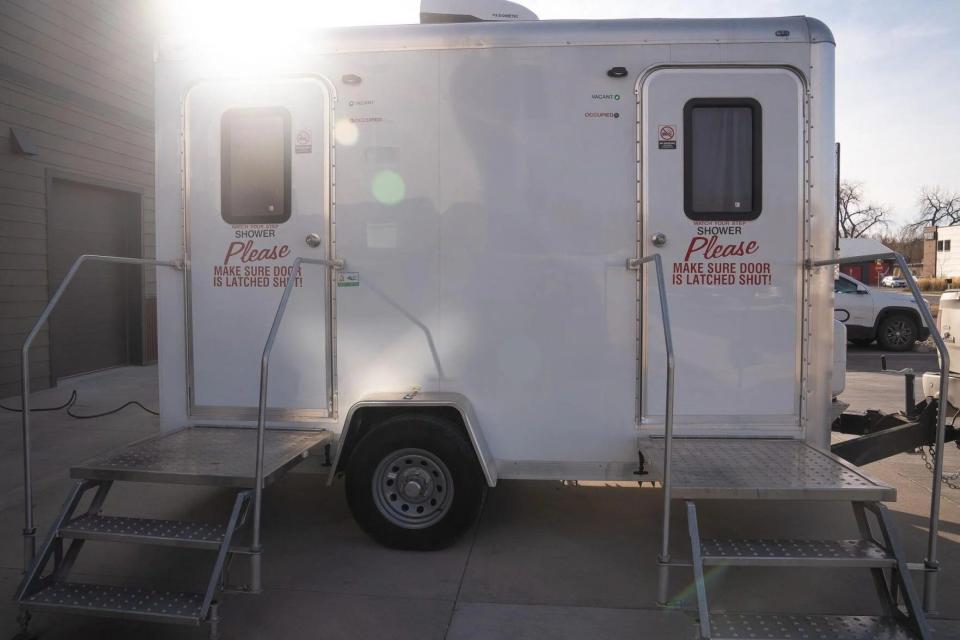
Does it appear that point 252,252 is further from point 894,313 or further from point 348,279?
point 894,313

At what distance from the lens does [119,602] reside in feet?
10.3

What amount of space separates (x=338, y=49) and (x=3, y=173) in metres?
5.99

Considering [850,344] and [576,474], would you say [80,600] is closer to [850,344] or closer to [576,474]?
[576,474]

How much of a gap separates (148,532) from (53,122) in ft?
24.4

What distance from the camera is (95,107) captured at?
31.4ft

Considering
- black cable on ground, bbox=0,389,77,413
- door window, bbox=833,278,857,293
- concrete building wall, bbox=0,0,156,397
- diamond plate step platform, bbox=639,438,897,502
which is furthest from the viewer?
door window, bbox=833,278,857,293

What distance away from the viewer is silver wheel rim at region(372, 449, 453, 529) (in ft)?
13.2

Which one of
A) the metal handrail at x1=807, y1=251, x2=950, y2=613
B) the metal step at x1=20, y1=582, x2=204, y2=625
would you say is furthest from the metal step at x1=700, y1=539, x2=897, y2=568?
the metal step at x1=20, y1=582, x2=204, y2=625

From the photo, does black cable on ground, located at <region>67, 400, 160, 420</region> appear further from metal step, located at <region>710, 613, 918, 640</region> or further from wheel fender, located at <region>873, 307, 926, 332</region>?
wheel fender, located at <region>873, 307, 926, 332</region>

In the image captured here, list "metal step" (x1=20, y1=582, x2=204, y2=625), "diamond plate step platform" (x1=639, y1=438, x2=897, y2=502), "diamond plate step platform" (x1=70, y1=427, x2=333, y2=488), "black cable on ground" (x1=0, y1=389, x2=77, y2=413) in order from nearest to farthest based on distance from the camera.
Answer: "metal step" (x1=20, y1=582, x2=204, y2=625)
"diamond plate step platform" (x1=639, y1=438, x2=897, y2=502)
"diamond plate step platform" (x1=70, y1=427, x2=333, y2=488)
"black cable on ground" (x1=0, y1=389, x2=77, y2=413)

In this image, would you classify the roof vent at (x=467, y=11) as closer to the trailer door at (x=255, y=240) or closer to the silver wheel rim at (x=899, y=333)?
the trailer door at (x=255, y=240)

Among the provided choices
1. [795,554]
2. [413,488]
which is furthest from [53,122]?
[795,554]

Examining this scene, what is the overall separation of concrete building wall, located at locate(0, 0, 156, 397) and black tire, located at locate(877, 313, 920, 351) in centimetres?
1320

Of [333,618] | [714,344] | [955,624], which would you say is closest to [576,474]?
[714,344]
